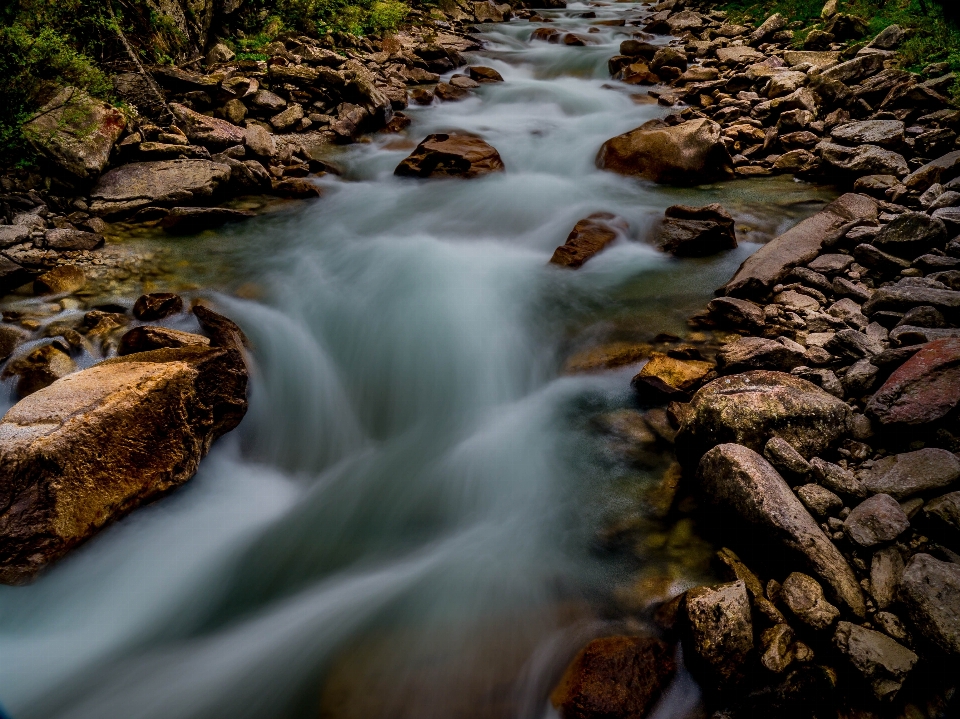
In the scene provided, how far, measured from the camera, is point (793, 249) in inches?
217

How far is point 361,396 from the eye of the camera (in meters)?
5.00

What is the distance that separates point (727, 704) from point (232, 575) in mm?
2943

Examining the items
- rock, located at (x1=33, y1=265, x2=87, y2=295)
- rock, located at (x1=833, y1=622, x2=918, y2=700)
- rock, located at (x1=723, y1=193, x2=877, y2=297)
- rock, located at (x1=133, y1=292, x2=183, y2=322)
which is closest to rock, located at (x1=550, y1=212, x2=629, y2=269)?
rock, located at (x1=723, y1=193, x2=877, y2=297)

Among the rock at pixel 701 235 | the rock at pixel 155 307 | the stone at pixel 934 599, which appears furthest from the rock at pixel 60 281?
the stone at pixel 934 599

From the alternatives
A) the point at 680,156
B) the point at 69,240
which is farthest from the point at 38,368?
the point at 680,156

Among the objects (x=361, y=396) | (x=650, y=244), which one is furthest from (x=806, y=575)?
(x=650, y=244)

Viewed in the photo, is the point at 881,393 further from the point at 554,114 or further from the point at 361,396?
the point at 554,114

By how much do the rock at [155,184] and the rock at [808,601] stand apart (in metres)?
7.72

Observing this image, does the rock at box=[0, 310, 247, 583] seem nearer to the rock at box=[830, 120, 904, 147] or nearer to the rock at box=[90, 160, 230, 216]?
the rock at box=[90, 160, 230, 216]

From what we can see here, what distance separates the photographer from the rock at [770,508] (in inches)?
102

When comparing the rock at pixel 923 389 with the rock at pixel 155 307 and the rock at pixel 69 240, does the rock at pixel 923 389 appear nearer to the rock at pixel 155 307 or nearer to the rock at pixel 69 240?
the rock at pixel 155 307

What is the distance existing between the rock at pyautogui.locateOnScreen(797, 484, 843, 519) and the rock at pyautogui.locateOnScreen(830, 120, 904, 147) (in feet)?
21.9

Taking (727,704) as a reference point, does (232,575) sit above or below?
below

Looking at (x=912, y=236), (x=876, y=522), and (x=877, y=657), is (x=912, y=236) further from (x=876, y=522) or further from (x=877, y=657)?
(x=877, y=657)
